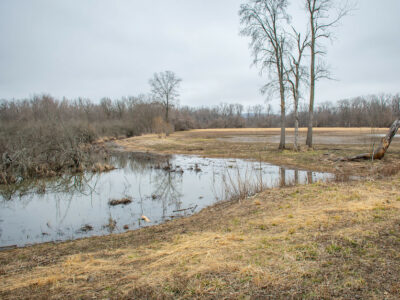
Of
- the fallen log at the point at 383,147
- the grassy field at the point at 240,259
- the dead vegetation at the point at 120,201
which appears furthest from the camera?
the fallen log at the point at 383,147

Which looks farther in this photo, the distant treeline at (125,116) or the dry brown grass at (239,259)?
the distant treeline at (125,116)

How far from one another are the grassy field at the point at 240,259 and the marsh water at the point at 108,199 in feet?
3.60

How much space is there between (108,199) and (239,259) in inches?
287

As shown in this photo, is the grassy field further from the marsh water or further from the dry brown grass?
the marsh water

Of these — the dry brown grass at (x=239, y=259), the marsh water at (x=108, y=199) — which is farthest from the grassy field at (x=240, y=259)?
the marsh water at (x=108, y=199)

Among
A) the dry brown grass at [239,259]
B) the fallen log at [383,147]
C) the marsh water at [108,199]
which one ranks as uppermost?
the fallen log at [383,147]

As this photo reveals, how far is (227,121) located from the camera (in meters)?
88.1

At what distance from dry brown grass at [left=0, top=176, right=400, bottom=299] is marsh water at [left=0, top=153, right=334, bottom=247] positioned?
1.19m

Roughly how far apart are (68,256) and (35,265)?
54 centimetres

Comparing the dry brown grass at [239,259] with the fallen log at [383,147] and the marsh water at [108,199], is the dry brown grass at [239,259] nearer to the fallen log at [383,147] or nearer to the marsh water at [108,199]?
the marsh water at [108,199]

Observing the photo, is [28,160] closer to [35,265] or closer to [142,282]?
[35,265]

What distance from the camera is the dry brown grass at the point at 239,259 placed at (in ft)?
10.3

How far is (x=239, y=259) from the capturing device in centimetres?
392

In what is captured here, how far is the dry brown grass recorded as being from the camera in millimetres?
3139
